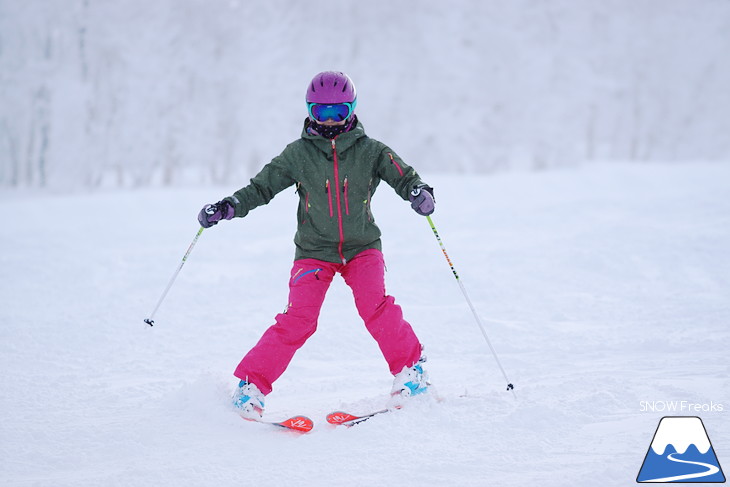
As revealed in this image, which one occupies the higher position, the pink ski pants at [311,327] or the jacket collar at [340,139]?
the jacket collar at [340,139]

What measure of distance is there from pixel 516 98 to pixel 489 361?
27872mm

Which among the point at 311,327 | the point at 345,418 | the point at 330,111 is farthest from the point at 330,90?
the point at 345,418

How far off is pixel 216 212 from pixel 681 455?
104 inches

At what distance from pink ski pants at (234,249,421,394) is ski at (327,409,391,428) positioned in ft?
1.14

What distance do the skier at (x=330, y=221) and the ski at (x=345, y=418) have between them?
0.82ft

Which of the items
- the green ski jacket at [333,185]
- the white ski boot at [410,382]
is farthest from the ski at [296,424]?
the green ski jacket at [333,185]

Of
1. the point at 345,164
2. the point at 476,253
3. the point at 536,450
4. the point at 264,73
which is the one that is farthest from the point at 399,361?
the point at 264,73

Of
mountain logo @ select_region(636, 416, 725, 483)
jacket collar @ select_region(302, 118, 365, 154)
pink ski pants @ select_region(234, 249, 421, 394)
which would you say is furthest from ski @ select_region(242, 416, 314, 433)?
mountain logo @ select_region(636, 416, 725, 483)

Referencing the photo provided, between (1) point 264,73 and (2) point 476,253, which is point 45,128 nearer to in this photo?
(1) point 264,73

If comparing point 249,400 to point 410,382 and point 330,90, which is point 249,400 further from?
point 330,90

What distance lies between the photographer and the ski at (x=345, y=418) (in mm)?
3309

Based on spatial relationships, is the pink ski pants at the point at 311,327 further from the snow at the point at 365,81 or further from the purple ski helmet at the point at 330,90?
the snow at the point at 365,81

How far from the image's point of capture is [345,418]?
335cm

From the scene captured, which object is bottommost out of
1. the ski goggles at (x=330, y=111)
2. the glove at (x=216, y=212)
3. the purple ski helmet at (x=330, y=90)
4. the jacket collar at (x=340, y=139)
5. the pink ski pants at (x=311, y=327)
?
the pink ski pants at (x=311, y=327)
